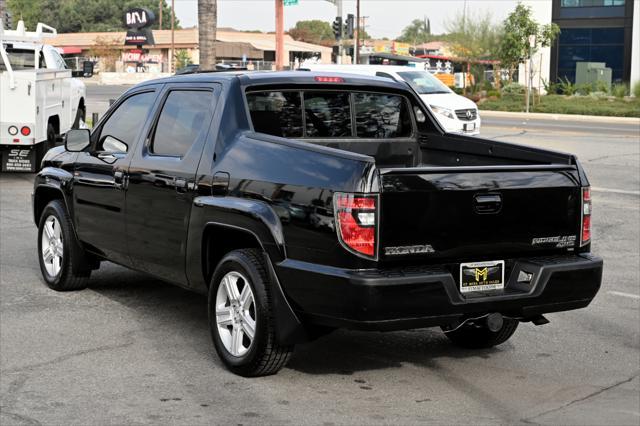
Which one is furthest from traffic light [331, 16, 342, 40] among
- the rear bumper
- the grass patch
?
the rear bumper

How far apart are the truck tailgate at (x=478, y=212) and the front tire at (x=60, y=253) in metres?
3.69

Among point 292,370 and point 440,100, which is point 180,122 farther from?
point 440,100

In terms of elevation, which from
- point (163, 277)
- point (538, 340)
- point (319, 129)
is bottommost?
point (538, 340)

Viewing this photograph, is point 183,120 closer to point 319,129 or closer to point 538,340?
point 319,129

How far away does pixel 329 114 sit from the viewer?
7.19m

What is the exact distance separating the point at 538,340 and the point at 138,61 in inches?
3063

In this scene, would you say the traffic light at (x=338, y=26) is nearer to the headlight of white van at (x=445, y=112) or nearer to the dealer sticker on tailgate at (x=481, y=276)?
the headlight of white van at (x=445, y=112)

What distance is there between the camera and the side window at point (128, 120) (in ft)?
25.1

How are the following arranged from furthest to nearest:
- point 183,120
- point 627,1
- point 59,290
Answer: point 627,1, point 59,290, point 183,120

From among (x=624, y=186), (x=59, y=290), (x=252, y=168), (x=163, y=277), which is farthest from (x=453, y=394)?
(x=624, y=186)

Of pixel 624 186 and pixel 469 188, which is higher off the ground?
pixel 469 188

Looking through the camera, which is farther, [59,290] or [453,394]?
[59,290]

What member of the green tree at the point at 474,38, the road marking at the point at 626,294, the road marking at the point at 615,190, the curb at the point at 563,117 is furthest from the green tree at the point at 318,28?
the road marking at the point at 626,294

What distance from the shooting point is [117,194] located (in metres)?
7.60
